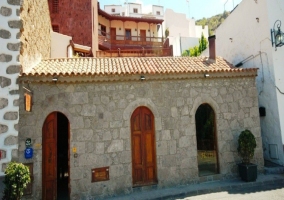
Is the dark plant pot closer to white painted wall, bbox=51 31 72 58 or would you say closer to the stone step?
the stone step

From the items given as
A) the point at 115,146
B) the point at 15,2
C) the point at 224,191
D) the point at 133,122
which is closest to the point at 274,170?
the point at 224,191

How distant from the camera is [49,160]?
7.46 metres

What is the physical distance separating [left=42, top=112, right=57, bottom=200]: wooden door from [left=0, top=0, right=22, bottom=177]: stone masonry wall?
932 millimetres

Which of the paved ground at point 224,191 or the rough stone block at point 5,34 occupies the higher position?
the rough stone block at point 5,34

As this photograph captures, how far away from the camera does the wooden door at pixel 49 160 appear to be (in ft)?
24.1

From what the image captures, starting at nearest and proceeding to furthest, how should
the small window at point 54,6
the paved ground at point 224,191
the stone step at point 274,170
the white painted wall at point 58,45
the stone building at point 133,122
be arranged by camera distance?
the paved ground at point 224,191, the stone building at point 133,122, the stone step at point 274,170, the white painted wall at point 58,45, the small window at point 54,6

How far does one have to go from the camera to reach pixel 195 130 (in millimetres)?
8648

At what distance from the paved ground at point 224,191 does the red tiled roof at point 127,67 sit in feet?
13.1

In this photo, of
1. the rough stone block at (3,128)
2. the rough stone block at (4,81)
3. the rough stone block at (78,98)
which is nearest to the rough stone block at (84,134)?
the rough stone block at (78,98)

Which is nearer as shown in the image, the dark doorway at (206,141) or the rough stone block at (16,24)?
the rough stone block at (16,24)

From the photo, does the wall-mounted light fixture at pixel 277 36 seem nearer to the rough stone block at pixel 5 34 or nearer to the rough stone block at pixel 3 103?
the rough stone block at pixel 5 34

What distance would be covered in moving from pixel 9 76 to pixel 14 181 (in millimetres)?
2950

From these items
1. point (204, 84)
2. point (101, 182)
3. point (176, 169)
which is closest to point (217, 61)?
point (204, 84)

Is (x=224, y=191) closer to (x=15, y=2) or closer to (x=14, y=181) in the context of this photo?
(x=14, y=181)
